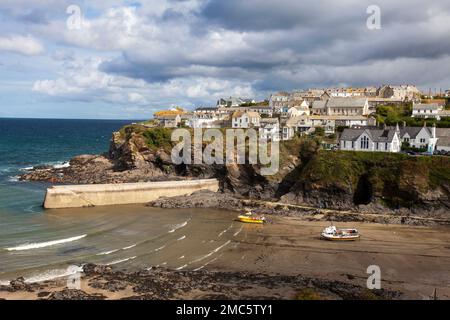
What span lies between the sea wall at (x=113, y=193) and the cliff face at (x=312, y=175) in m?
6.16

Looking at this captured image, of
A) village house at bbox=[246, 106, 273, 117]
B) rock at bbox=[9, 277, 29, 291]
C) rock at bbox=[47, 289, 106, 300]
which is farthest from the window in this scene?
rock at bbox=[9, 277, 29, 291]

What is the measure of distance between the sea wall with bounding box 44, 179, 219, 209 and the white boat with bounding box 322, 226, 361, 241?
21638 mm

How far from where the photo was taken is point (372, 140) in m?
51.3

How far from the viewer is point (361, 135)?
170 feet

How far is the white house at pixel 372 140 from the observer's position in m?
50.7

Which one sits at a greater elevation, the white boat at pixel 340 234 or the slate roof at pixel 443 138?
the slate roof at pixel 443 138

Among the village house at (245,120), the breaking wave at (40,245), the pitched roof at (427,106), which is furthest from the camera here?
the village house at (245,120)

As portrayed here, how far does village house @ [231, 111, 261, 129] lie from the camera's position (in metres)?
71.5

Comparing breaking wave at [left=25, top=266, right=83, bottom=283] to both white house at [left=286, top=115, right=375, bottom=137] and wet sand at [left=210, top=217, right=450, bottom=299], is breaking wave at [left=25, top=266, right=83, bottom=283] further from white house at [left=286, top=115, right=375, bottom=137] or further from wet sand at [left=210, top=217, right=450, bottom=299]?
white house at [left=286, top=115, right=375, bottom=137]

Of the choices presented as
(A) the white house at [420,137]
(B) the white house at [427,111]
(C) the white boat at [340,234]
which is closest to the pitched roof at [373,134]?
(A) the white house at [420,137]

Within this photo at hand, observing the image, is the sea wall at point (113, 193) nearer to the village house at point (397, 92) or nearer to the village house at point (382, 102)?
the village house at point (382, 102)
